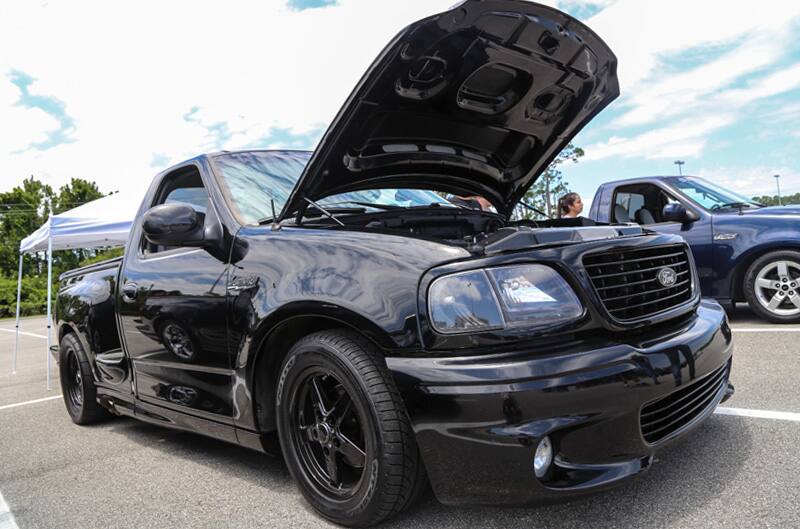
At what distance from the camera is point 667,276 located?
243cm

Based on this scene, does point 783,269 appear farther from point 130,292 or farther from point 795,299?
point 130,292

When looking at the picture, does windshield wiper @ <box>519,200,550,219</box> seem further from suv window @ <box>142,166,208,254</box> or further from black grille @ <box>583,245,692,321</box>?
suv window @ <box>142,166,208,254</box>

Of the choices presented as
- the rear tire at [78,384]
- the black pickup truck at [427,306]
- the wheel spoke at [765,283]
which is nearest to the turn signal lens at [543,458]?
the black pickup truck at [427,306]

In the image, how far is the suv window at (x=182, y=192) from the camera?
330 cm

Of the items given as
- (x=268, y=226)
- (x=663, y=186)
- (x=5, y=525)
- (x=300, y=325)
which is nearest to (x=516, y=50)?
(x=268, y=226)

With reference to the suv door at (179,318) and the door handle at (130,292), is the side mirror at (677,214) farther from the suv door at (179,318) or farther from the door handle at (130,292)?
the door handle at (130,292)

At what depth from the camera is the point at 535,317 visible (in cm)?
200

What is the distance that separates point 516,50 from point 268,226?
1.38 metres

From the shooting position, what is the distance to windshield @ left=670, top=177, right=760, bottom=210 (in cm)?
657

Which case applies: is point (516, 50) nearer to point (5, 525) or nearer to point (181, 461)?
point (181, 461)

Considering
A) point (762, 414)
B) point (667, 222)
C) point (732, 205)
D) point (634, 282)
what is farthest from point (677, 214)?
point (634, 282)

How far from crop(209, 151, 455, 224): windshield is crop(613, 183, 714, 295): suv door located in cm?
364

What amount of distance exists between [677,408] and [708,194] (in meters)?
5.26

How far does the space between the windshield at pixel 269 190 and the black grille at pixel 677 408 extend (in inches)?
64.8
